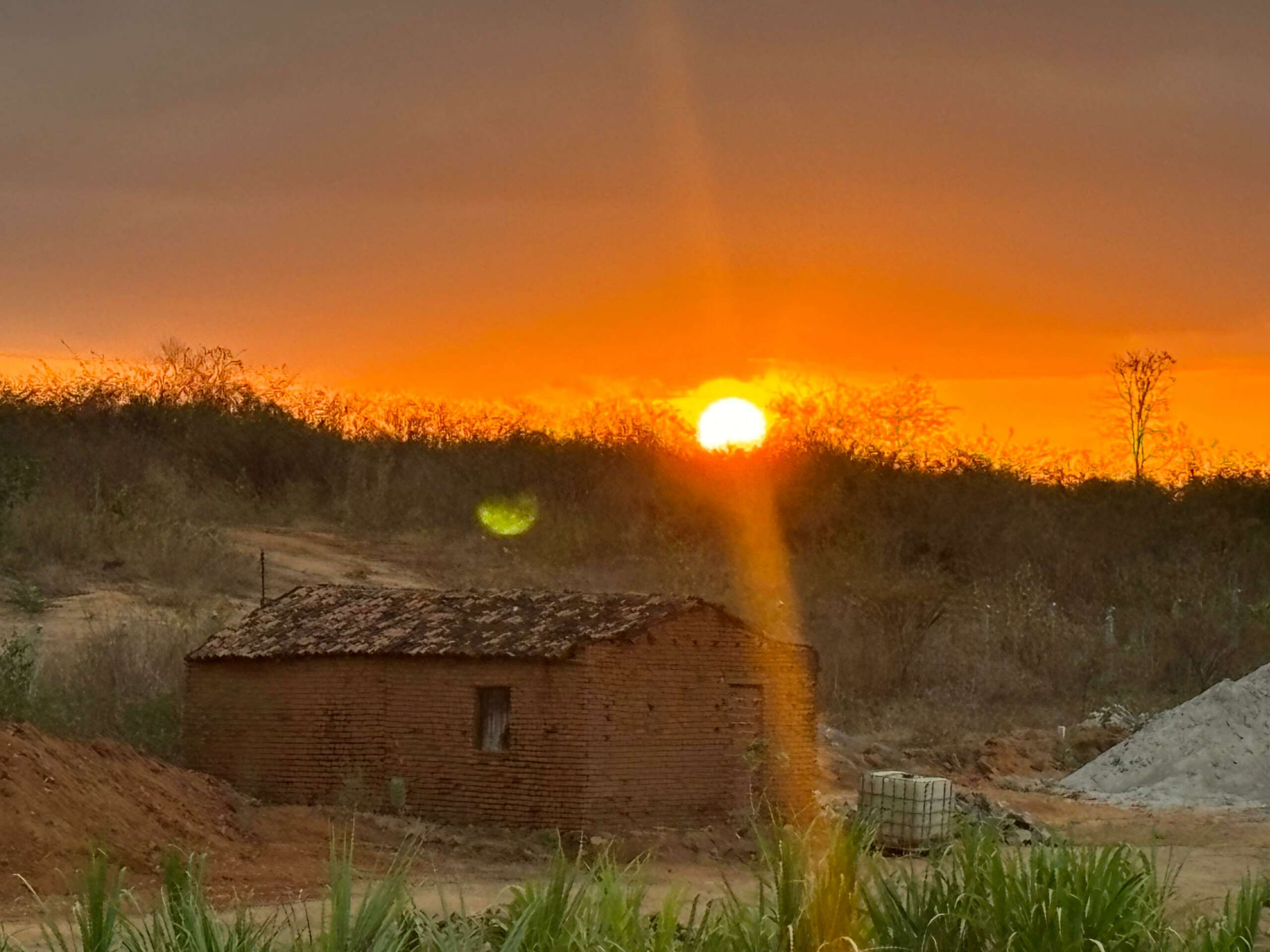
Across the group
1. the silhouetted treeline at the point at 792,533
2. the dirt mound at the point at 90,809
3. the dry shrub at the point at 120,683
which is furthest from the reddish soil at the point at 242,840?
Result: the silhouetted treeline at the point at 792,533

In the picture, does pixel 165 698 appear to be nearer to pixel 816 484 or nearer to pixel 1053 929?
pixel 1053 929

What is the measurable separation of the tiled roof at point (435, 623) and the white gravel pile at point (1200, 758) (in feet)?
31.2

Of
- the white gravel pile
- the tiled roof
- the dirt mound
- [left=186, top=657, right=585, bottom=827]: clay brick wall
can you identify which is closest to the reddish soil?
the dirt mound

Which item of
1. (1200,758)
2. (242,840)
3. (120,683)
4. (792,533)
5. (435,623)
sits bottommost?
(242,840)

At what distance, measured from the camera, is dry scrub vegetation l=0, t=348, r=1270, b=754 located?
36969 millimetres

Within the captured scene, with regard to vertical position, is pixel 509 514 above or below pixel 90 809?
above

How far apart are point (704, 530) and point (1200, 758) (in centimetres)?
2134

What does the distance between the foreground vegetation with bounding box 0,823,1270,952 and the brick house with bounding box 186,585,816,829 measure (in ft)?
32.6

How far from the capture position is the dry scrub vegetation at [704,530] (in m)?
37.0

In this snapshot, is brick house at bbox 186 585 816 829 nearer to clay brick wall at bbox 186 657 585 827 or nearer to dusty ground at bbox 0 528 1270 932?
clay brick wall at bbox 186 657 585 827

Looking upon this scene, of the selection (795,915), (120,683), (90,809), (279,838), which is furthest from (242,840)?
(795,915)

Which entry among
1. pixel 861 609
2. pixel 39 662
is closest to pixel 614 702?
pixel 39 662

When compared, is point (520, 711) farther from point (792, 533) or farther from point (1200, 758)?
point (792, 533)

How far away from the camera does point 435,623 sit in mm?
22734
